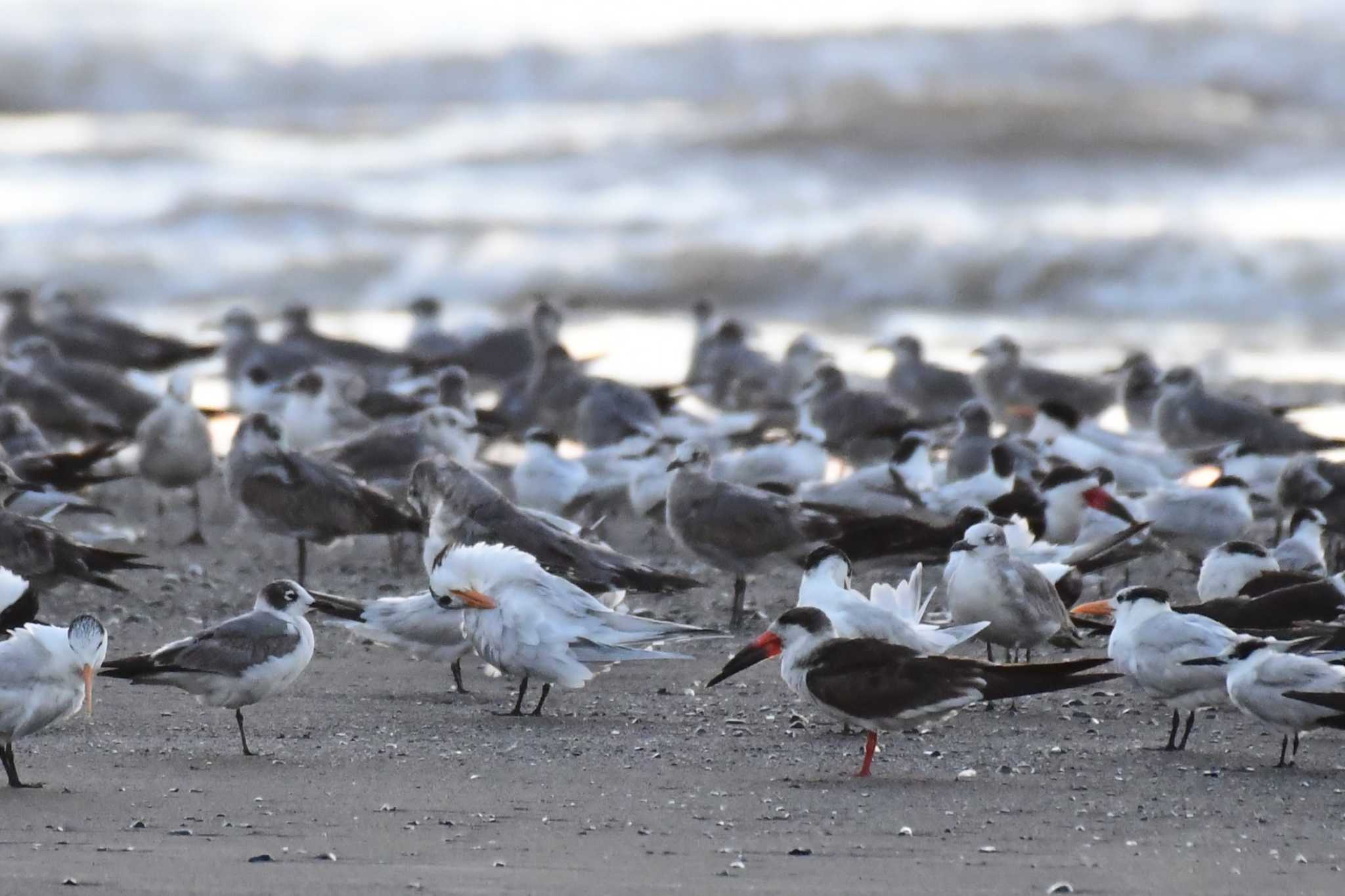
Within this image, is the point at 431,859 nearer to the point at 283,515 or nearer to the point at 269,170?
the point at 283,515

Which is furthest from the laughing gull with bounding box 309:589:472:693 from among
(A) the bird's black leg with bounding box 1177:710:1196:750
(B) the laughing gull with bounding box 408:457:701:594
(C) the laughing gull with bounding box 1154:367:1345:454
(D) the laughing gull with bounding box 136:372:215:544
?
(C) the laughing gull with bounding box 1154:367:1345:454

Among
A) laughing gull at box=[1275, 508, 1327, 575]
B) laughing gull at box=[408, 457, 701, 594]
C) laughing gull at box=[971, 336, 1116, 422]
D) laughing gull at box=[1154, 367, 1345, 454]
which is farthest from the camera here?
laughing gull at box=[971, 336, 1116, 422]

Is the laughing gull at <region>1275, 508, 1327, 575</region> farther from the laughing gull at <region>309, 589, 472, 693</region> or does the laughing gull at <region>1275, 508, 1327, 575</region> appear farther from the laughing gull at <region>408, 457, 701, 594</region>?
the laughing gull at <region>309, 589, 472, 693</region>

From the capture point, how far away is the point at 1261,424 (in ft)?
36.8

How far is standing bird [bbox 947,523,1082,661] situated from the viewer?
6.95m

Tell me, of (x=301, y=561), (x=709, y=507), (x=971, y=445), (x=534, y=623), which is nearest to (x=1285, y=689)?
(x=534, y=623)

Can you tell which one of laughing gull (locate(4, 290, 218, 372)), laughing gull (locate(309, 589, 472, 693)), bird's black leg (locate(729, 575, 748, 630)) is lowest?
laughing gull (locate(4, 290, 218, 372))

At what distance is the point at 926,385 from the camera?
1304cm

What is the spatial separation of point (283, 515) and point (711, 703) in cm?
284

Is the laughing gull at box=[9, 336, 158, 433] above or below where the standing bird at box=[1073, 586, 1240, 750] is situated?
below

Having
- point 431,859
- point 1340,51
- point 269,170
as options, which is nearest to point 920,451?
point 431,859

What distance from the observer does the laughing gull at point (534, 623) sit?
6727mm

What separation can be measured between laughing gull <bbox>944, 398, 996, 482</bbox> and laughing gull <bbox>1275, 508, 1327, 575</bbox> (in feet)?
6.38

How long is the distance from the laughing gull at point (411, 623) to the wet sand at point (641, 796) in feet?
0.59
